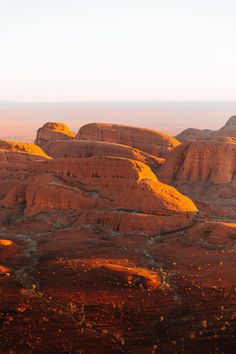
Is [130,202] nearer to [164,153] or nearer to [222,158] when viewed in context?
[222,158]

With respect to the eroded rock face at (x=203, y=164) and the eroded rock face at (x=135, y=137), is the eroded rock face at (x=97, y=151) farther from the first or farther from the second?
the eroded rock face at (x=135, y=137)

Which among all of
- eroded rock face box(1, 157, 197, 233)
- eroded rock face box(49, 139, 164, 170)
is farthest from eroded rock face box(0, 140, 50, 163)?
eroded rock face box(49, 139, 164, 170)

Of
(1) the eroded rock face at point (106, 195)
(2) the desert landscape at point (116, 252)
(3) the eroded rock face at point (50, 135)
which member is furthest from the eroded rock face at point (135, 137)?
(1) the eroded rock face at point (106, 195)

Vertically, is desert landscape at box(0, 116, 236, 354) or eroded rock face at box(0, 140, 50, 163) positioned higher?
eroded rock face at box(0, 140, 50, 163)

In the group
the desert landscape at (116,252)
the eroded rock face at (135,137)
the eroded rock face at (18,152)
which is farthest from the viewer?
the eroded rock face at (135,137)

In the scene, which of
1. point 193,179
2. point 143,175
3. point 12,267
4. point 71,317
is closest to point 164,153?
point 193,179

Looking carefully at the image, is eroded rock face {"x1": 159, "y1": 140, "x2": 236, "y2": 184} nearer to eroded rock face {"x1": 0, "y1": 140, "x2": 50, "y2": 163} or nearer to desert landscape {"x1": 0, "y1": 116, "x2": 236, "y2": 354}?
desert landscape {"x1": 0, "y1": 116, "x2": 236, "y2": 354}
